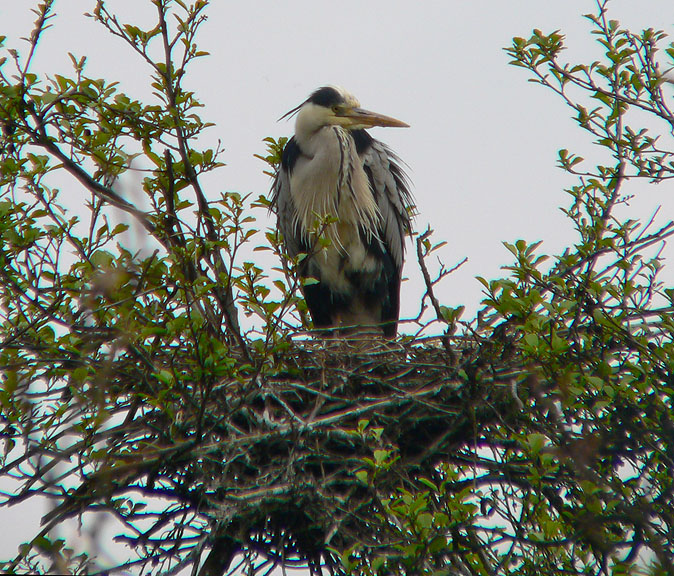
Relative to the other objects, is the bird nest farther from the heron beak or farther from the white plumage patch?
the heron beak

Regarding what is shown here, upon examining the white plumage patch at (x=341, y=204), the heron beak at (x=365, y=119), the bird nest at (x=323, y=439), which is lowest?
the bird nest at (x=323, y=439)

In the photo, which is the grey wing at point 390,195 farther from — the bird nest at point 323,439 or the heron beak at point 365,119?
the bird nest at point 323,439

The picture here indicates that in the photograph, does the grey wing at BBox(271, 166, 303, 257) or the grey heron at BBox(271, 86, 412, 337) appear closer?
the grey heron at BBox(271, 86, 412, 337)

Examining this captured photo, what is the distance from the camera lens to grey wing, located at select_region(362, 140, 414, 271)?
3887 millimetres

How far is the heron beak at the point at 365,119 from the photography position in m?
3.93

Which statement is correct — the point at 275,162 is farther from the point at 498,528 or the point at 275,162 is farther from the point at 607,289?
the point at 498,528

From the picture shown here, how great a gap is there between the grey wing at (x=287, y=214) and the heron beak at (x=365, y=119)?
411 millimetres

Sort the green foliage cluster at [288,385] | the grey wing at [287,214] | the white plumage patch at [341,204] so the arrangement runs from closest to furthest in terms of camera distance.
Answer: the green foliage cluster at [288,385]
the white plumage patch at [341,204]
the grey wing at [287,214]

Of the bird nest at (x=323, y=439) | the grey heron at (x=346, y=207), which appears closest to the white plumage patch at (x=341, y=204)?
the grey heron at (x=346, y=207)

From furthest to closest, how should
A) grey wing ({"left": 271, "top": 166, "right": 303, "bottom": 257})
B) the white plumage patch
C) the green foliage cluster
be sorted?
grey wing ({"left": 271, "top": 166, "right": 303, "bottom": 257}) → the white plumage patch → the green foliage cluster

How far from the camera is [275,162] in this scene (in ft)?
10.4

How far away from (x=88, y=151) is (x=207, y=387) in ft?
2.81

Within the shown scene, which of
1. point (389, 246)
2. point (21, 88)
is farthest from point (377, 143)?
point (21, 88)

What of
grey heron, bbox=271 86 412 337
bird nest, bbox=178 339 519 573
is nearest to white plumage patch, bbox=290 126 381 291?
grey heron, bbox=271 86 412 337
